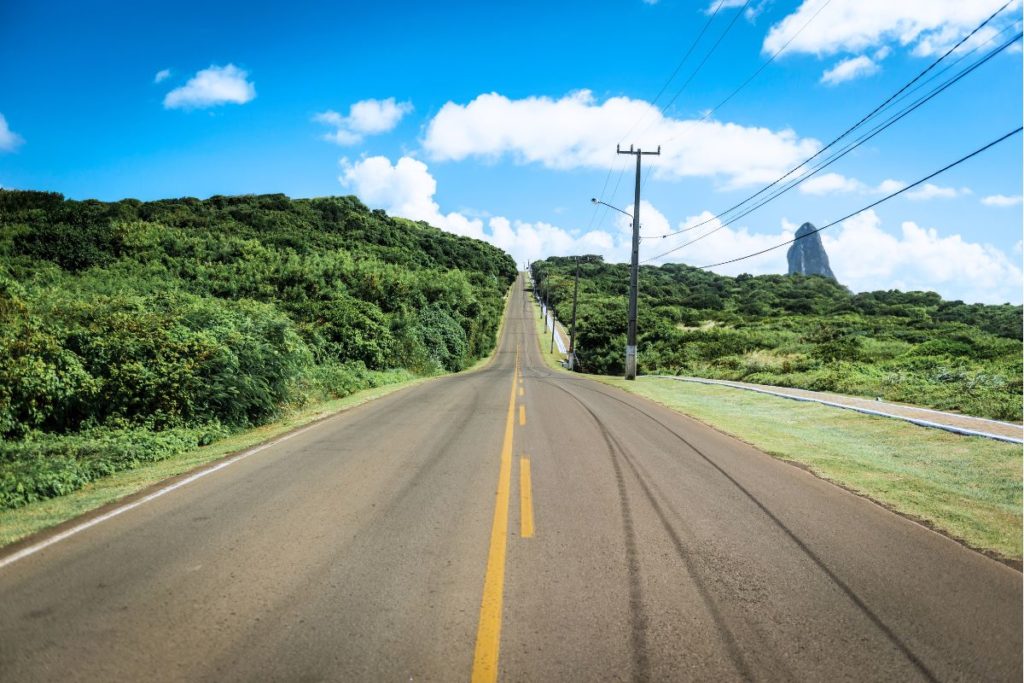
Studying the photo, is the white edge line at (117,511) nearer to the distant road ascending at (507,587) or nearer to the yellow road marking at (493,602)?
the distant road ascending at (507,587)

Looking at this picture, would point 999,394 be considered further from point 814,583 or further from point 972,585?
point 814,583

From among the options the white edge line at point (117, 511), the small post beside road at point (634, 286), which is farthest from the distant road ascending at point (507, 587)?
the small post beside road at point (634, 286)

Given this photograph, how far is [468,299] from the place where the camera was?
2090 inches

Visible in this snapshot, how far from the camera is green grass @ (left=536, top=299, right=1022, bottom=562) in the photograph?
5809 mm

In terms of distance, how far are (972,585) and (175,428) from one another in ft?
40.3

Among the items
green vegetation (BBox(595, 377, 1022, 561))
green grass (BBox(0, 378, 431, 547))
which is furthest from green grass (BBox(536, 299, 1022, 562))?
green grass (BBox(0, 378, 431, 547))

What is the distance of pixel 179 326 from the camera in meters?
12.0

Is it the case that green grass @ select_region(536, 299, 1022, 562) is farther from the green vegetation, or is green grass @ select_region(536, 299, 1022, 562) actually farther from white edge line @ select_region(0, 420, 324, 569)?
white edge line @ select_region(0, 420, 324, 569)

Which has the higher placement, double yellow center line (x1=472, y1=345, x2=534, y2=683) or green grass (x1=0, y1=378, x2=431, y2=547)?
double yellow center line (x1=472, y1=345, x2=534, y2=683)

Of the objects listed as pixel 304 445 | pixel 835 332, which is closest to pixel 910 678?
pixel 304 445

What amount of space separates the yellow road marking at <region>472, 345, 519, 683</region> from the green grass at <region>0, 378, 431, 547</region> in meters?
4.56

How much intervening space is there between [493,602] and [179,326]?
441 inches

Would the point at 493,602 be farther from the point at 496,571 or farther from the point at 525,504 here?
the point at 525,504

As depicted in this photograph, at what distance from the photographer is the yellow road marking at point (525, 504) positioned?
207 inches
